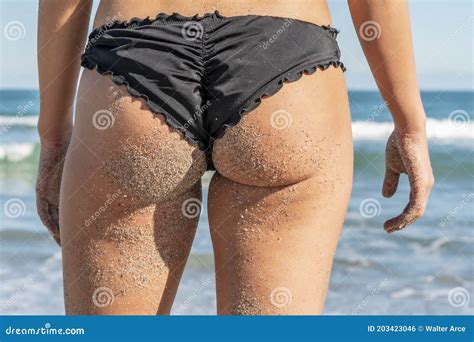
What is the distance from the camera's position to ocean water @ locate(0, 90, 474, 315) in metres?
5.44

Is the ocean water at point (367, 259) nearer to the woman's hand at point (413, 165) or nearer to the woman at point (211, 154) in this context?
the woman's hand at point (413, 165)

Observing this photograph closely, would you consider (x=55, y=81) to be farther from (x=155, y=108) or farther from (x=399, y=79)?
(x=399, y=79)

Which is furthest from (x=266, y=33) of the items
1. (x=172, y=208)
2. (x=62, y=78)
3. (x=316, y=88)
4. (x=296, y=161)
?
(x=62, y=78)

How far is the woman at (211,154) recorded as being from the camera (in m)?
1.52

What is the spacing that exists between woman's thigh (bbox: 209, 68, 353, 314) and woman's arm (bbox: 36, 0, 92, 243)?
0.46 meters

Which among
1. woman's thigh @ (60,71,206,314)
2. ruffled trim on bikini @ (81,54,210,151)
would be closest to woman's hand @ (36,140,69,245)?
woman's thigh @ (60,71,206,314)

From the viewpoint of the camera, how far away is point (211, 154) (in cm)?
156

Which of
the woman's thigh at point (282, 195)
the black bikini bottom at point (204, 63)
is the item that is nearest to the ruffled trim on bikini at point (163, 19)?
the black bikini bottom at point (204, 63)

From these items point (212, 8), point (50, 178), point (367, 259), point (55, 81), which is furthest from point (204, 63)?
point (367, 259)

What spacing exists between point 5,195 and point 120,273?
9.03 meters

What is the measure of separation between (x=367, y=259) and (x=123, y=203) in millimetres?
5236

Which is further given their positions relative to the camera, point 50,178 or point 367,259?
point 367,259

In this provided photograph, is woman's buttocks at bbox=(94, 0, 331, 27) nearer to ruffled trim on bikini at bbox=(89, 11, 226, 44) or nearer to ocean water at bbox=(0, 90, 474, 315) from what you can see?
ruffled trim on bikini at bbox=(89, 11, 226, 44)

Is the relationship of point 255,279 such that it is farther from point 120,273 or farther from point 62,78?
point 62,78
